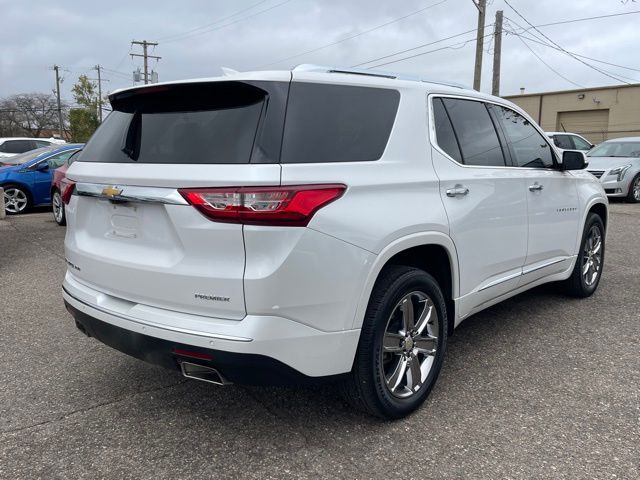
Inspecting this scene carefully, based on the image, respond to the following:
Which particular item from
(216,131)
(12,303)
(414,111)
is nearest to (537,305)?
(414,111)

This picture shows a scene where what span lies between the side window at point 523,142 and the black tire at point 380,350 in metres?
1.60

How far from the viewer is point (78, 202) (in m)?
3.02

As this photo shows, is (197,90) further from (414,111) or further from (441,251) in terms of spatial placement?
(441,251)

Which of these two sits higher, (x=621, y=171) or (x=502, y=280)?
(x=502, y=280)

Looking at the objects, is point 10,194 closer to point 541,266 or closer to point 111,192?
point 111,192

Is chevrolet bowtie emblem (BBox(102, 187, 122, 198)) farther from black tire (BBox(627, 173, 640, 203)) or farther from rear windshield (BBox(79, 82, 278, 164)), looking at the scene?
black tire (BBox(627, 173, 640, 203))

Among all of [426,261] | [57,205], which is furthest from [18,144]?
[426,261]

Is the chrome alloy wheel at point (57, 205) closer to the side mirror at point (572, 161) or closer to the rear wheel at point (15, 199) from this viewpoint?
the rear wheel at point (15, 199)

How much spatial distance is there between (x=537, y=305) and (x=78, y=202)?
4.03 m

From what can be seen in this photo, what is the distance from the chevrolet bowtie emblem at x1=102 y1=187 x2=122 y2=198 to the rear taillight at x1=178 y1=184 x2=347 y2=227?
48 cm

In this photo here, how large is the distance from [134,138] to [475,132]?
2169mm

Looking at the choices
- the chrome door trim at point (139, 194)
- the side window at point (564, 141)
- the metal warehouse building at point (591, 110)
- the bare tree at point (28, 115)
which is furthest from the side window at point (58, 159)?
the bare tree at point (28, 115)

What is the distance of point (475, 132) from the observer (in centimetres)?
367

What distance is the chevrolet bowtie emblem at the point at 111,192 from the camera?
8.73 ft
